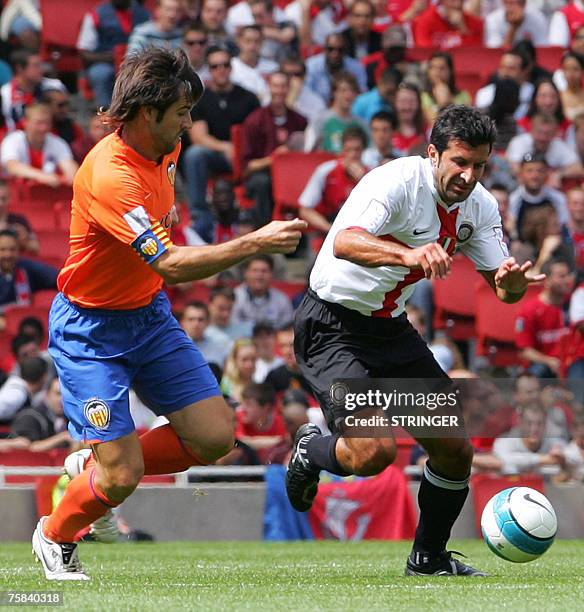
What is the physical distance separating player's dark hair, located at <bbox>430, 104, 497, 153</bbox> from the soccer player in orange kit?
1.17 m

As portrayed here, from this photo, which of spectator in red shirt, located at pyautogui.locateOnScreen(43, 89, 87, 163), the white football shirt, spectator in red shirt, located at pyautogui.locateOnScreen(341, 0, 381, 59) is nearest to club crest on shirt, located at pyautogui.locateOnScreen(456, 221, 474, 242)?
the white football shirt

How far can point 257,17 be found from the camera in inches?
647

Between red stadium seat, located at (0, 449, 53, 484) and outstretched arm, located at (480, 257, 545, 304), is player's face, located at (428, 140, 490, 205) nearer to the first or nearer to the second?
outstretched arm, located at (480, 257, 545, 304)

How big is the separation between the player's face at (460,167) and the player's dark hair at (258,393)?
533cm

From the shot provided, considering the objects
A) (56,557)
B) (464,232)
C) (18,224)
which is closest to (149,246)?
(56,557)

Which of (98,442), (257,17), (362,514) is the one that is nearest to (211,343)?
(362,514)

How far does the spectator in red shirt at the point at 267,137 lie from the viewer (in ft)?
47.7

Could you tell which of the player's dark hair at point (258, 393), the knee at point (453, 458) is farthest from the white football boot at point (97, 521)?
the player's dark hair at point (258, 393)

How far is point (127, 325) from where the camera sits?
6492mm

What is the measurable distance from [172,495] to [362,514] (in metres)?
1.54

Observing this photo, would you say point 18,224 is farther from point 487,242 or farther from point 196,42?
point 487,242

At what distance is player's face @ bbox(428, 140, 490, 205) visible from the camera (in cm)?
647

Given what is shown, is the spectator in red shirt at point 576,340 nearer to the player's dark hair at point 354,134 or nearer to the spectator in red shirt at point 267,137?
the player's dark hair at point 354,134

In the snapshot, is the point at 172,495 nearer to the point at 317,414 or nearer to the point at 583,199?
the point at 317,414
